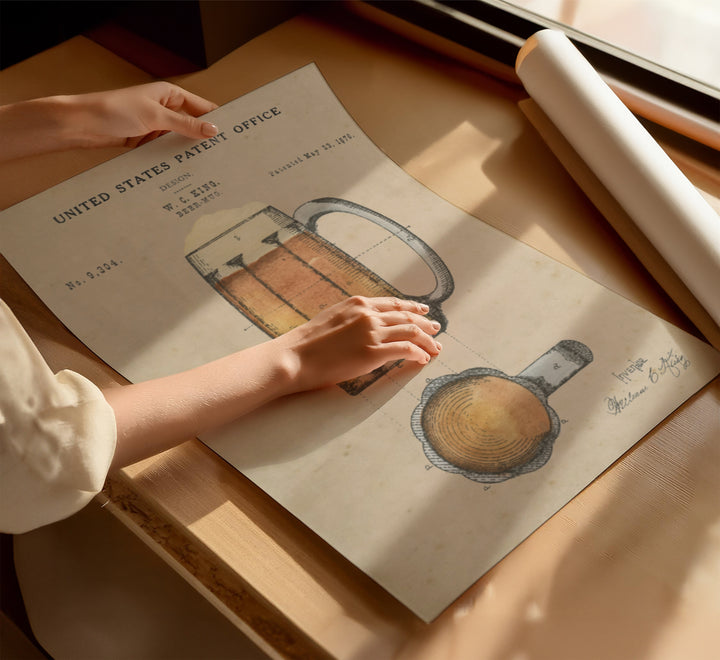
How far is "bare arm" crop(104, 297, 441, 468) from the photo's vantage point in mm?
500

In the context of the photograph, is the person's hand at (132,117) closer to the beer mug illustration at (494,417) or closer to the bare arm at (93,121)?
the bare arm at (93,121)

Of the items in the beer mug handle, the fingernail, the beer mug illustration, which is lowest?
the beer mug illustration

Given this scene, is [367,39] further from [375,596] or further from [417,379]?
[375,596]

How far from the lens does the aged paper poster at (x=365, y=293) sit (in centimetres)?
48

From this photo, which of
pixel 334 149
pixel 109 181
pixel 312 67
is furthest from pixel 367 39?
pixel 109 181

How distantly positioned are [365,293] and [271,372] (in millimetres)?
118

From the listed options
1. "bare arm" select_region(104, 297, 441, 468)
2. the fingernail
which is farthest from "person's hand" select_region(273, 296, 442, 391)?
the fingernail

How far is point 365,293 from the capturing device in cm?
61

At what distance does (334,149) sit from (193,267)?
0.20m

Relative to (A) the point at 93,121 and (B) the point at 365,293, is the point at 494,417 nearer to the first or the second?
(B) the point at 365,293
